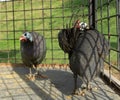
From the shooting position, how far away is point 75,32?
518 centimetres

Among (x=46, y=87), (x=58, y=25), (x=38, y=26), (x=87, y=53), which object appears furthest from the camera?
(x=38, y=26)

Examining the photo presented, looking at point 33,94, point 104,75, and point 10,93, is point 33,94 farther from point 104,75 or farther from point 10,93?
point 104,75

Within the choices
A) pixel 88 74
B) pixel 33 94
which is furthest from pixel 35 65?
pixel 88 74

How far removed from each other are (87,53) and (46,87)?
3.69 feet

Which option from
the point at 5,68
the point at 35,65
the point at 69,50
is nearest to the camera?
the point at 69,50

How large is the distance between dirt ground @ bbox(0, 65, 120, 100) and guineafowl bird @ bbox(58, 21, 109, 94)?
0.28 metres

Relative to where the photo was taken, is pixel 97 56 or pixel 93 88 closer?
pixel 97 56

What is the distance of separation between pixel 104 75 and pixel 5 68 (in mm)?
2413

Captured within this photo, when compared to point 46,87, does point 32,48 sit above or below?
above

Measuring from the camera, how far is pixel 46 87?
5559 millimetres

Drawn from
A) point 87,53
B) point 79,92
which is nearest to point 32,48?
point 79,92

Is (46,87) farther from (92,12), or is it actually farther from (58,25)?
(58,25)

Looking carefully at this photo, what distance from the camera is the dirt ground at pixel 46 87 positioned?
5000 millimetres

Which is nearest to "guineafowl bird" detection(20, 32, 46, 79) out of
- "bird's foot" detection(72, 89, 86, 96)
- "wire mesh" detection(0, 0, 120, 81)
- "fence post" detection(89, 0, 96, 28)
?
"wire mesh" detection(0, 0, 120, 81)
